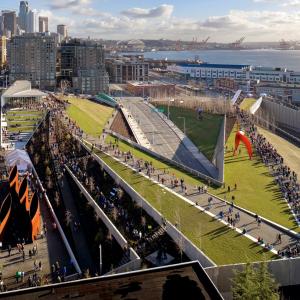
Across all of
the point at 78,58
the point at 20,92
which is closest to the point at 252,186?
the point at 20,92

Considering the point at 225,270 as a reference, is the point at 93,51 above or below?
above

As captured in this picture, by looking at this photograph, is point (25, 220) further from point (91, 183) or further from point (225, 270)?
point (225, 270)

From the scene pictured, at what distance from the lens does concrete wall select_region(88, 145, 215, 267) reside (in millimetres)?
15188

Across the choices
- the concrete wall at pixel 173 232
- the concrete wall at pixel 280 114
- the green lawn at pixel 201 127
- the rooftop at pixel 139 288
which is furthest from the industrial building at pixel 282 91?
the rooftop at pixel 139 288

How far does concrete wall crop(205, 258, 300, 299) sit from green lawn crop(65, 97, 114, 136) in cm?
2197

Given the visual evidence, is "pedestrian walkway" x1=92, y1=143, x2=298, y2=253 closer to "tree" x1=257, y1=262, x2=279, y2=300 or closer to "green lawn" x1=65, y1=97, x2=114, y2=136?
"tree" x1=257, y1=262, x2=279, y2=300

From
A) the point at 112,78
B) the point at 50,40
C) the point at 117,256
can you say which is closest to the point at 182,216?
the point at 117,256

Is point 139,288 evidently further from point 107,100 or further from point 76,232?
point 107,100

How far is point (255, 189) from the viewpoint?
23.9 metres

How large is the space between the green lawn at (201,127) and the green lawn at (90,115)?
7000 millimetres

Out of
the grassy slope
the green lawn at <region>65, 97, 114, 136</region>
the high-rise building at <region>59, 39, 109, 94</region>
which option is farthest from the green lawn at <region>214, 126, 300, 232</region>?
the high-rise building at <region>59, 39, 109, 94</region>

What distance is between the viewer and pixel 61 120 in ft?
115

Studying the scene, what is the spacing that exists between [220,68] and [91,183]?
69.0m

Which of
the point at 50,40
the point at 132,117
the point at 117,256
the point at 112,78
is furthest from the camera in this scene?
the point at 112,78
